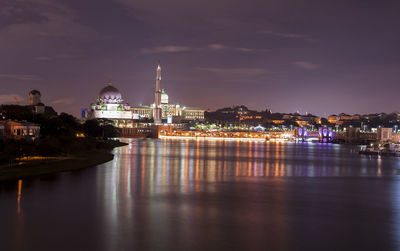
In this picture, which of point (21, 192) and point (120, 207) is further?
point (21, 192)

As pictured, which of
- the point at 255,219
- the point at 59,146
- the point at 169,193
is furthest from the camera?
the point at 59,146

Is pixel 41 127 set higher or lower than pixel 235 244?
higher

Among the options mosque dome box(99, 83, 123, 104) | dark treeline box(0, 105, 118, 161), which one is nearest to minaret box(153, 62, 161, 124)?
mosque dome box(99, 83, 123, 104)

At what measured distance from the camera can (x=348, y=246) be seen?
1381 cm

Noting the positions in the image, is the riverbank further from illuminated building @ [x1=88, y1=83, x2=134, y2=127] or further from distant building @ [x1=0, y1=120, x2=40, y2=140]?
illuminated building @ [x1=88, y1=83, x2=134, y2=127]

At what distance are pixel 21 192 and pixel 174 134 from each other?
380 feet

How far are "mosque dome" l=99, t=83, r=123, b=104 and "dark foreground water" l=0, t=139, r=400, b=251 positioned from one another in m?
115

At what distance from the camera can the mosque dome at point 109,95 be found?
143 meters

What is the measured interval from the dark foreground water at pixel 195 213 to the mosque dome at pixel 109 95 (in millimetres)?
115412

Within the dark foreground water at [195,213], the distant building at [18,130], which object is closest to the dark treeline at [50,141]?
the distant building at [18,130]

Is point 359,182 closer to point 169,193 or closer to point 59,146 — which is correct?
point 169,193

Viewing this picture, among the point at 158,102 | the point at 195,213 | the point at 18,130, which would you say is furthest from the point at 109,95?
the point at 195,213

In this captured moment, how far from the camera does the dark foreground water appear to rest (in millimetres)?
13773

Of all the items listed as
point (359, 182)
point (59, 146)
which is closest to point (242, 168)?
point (359, 182)
